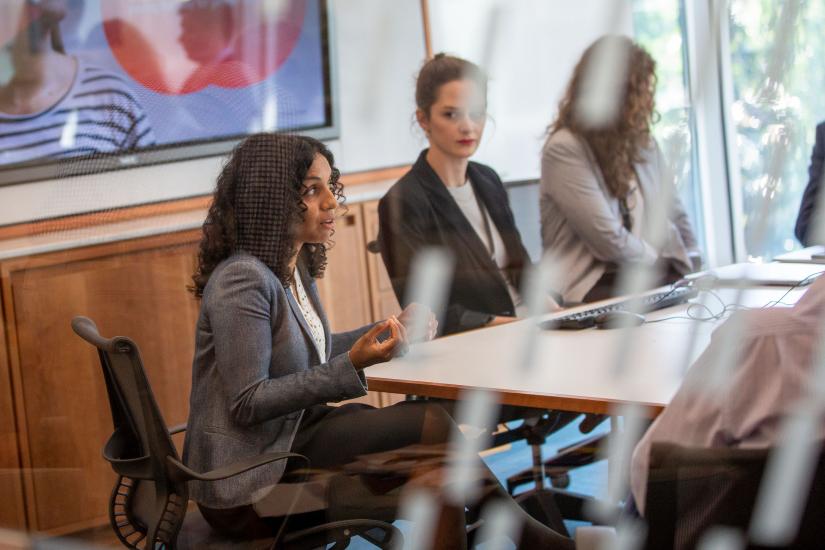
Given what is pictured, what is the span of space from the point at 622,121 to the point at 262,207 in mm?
453

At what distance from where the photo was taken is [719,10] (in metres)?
0.85

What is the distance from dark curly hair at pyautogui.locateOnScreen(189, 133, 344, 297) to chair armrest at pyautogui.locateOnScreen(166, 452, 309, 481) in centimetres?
22

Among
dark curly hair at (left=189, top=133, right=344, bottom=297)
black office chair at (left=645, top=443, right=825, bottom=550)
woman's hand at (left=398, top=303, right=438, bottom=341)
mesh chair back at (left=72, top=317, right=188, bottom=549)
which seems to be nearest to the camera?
black office chair at (left=645, top=443, right=825, bottom=550)

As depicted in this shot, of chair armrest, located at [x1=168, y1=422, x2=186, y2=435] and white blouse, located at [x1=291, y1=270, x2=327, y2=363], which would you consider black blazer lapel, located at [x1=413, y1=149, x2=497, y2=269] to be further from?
chair armrest, located at [x1=168, y1=422, x2=186, y2=435]

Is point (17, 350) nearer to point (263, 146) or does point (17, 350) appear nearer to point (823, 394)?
point (263, 146)

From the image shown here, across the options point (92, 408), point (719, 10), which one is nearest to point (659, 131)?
point (719, 10)

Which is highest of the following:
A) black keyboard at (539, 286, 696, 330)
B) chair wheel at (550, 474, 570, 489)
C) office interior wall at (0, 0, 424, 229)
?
office interior wall at (0, 0, 424, 229)

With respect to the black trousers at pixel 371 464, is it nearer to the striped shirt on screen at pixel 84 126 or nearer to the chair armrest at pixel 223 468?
the chair armrest at pixel 223 468

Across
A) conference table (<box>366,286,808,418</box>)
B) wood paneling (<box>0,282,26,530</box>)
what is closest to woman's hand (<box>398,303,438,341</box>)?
conference table (<box>366,286,808,418</box>)

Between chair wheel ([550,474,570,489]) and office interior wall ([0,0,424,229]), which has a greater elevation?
office interior wall ([0,0,424,229])

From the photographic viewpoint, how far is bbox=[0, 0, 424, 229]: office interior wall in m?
1.60

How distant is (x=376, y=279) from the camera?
6.21 feet

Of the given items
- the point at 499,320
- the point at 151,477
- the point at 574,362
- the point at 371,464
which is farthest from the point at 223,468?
the point at 499,320

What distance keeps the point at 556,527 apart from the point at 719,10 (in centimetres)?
86
